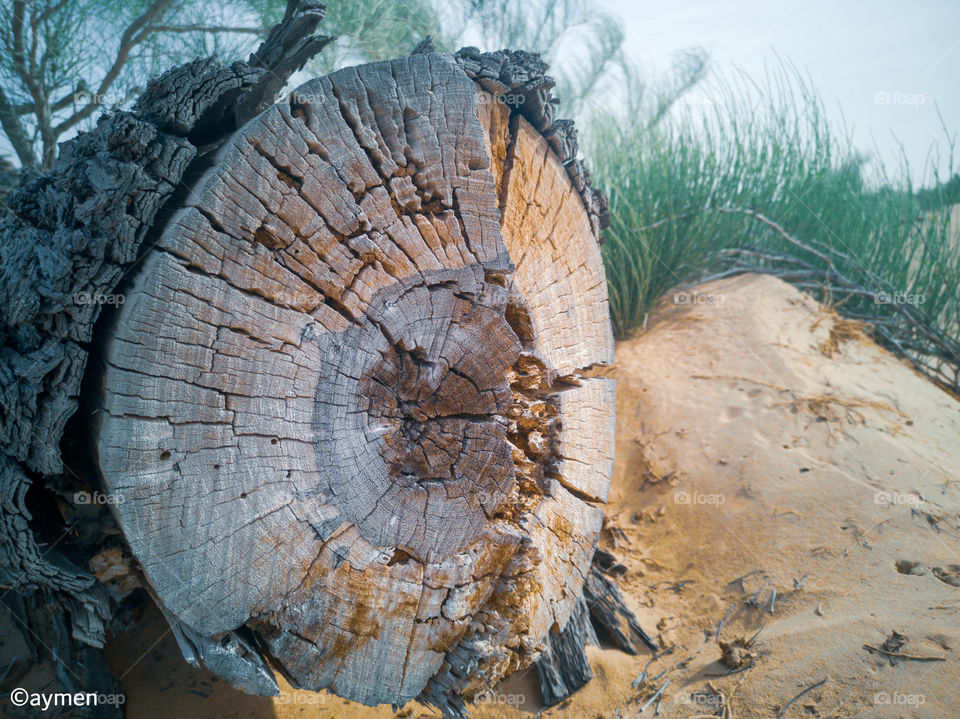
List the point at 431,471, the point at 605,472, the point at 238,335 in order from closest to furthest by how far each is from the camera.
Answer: the point at 238,335
the point at 431,471
the point at 605,472

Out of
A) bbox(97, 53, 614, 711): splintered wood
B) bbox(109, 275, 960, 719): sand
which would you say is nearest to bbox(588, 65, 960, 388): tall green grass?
bbox(109, 275, 960, 719): sand

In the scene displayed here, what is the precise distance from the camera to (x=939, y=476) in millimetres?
2832

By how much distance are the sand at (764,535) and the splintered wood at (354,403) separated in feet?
1.86

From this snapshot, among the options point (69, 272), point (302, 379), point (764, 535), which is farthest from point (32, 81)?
point (764, 535)

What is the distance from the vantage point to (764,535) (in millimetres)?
2670

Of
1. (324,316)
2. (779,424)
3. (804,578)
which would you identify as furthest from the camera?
(779,424)

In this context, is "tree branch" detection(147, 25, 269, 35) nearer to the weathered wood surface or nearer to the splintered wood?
the weathered wood surface

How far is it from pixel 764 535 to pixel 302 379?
2278 mm

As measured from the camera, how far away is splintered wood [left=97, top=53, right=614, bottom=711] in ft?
4.39

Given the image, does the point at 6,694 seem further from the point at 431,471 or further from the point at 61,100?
the point at 61,100

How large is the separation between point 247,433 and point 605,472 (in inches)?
52.8

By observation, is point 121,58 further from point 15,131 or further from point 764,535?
point 764,535

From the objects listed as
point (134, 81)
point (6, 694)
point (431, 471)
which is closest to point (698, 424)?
point (431, 471)

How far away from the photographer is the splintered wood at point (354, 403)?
1339 millimetres
